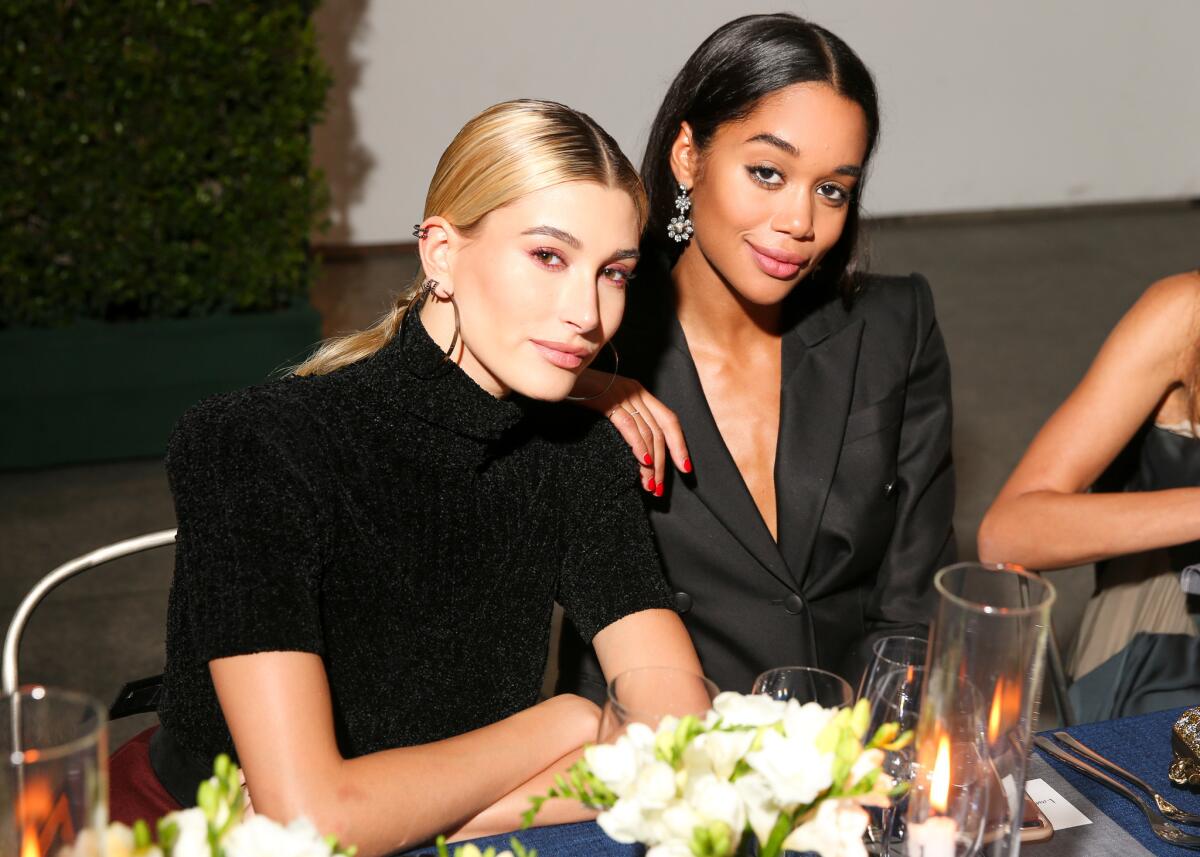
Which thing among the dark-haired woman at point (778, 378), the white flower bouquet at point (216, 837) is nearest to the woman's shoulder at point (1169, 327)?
the dark-haired woman at point (778, 378)

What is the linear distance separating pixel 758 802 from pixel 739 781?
0.02 meters

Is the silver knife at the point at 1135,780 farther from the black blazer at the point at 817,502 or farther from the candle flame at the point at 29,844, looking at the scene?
the candle flame at the point at 29,844

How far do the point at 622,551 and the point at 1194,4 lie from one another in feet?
27.5

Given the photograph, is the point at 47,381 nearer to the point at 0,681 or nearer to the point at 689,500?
the point at 0,681

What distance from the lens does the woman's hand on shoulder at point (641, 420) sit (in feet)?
6.90

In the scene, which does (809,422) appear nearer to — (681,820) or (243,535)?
(243,535)

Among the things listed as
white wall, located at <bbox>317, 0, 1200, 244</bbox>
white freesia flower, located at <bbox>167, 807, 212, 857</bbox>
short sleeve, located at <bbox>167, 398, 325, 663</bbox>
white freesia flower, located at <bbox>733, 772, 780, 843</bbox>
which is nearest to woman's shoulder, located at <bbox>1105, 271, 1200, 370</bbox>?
short sleeve, located at <bbox>167, 398, 325, 663</bbox>

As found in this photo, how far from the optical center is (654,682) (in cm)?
116

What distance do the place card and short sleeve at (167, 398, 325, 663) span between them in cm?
88

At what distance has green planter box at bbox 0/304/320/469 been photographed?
5.09 metres

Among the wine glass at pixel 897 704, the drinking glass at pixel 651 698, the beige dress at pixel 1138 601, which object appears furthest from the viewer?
the beige dress at pixel 1138 601

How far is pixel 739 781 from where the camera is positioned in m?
1.08

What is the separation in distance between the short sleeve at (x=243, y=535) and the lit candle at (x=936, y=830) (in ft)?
2.52

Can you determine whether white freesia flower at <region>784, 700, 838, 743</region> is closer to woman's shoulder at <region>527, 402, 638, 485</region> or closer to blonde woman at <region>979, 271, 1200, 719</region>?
woman's shoulder at <region>527, 402, 638, 485</region>
